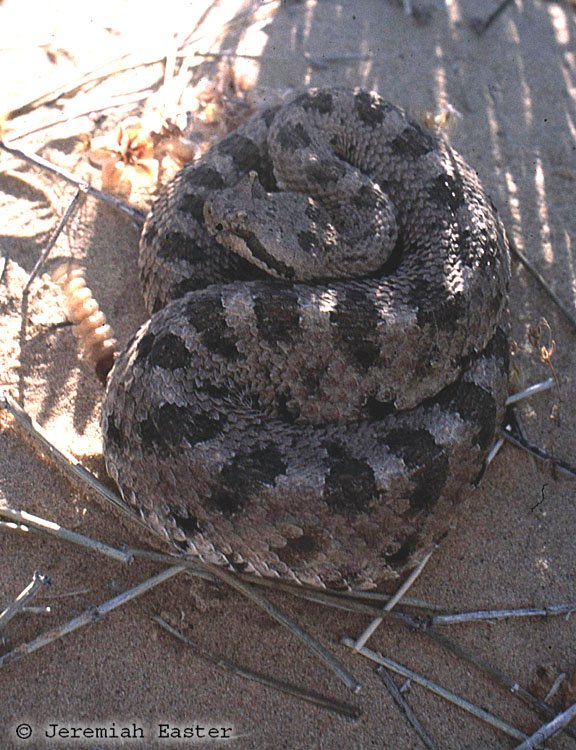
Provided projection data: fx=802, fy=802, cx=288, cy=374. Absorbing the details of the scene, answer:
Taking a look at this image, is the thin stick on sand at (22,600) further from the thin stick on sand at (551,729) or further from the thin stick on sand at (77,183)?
the thin stick on sand at (77,183)

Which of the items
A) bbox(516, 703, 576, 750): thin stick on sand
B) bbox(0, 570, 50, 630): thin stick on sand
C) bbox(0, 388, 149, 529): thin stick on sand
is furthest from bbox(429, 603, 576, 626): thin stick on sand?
bbox(0, 570, 50, 630): thin stick on sand

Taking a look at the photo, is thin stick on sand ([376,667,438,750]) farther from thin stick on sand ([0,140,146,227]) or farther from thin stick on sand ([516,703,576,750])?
thin stick on sand ([0,140,146,227])

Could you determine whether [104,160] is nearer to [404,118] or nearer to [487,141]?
[404,118]

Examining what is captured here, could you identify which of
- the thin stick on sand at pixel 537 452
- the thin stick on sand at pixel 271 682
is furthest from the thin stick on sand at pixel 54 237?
the thin stick on sand at pixel 537 452

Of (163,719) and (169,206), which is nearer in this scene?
(163,719)

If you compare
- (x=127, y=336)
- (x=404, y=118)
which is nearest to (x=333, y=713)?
(x=127, y=336)

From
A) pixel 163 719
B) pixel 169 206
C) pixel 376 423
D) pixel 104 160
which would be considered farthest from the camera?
pixel 104 160

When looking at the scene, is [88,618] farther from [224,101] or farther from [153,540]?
[224,101]
